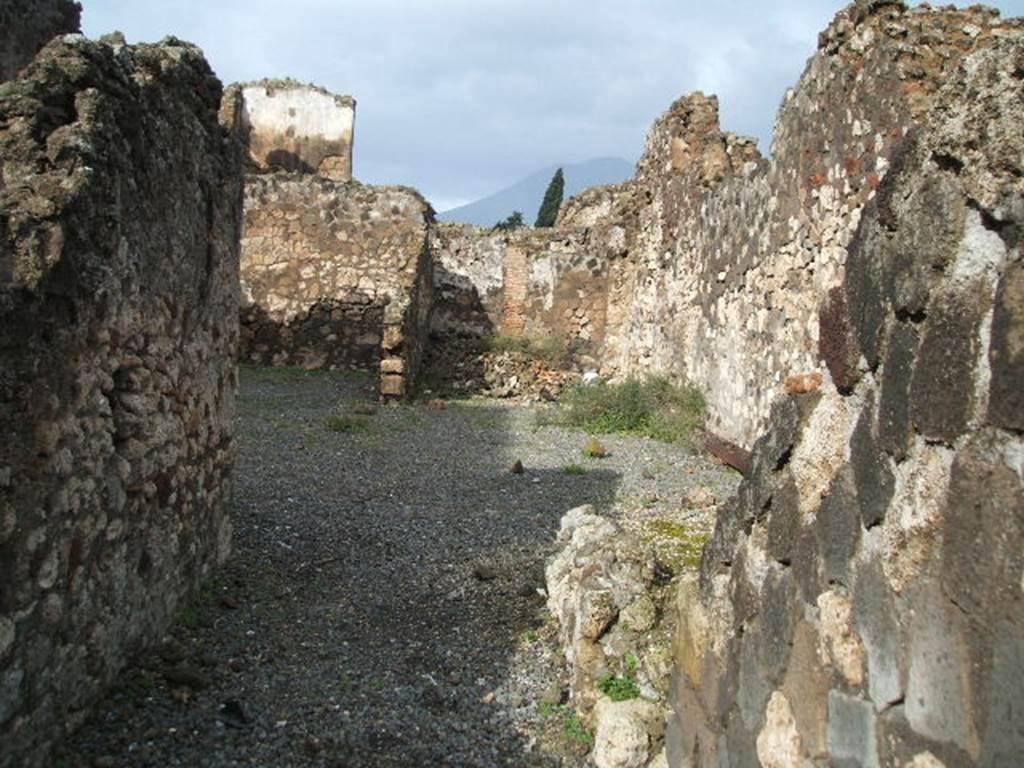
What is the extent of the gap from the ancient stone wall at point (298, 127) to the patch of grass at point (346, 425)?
489 inches

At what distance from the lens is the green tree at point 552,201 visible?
→ 33.2m

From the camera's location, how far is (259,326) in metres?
13.1

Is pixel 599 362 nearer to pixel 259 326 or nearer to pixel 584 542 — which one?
pixel 259 326

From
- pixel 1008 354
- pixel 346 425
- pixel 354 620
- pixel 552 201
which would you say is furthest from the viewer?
pixel 552 201

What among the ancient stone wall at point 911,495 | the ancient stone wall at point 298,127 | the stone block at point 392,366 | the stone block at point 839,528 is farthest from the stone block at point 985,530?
the ancient stone wall at point 298,127

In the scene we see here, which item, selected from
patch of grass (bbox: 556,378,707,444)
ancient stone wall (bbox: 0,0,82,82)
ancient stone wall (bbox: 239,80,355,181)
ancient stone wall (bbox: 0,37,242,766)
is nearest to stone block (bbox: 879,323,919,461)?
ancient stone wall (bbox: 0,37,242,766)

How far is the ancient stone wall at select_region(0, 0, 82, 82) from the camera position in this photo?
6.41m

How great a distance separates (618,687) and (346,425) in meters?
5.85

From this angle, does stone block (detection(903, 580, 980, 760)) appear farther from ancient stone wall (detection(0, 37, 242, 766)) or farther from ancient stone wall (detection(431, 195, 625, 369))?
ancient stone wall (detection(431, 195, 625, 369))

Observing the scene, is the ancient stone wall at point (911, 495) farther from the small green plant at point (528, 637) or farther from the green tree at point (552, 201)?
the green tree at point (552, 201)

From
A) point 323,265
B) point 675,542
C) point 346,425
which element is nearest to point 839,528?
point 675,542

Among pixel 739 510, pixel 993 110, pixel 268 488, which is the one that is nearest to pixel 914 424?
pixel 993 110

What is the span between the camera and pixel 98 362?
3006 mm

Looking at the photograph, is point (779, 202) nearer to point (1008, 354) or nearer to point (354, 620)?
point (354, 620)
